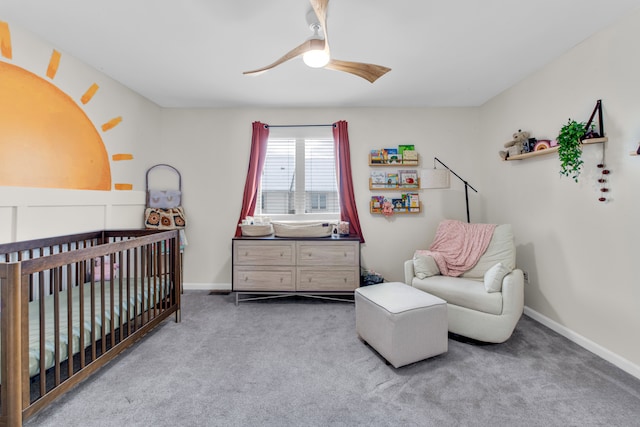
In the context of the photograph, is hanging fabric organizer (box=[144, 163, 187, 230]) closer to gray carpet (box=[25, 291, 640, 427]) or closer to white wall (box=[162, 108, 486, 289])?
white wall (box=[162, 108, 486, 289])

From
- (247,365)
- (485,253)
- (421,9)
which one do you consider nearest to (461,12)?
(421,9)

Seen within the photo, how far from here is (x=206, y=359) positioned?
196cm

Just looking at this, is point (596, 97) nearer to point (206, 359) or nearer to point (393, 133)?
point (393, 133)

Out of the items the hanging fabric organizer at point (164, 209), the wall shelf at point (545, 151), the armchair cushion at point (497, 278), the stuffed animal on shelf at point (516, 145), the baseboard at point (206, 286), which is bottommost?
the baseboard at point (206, 286)

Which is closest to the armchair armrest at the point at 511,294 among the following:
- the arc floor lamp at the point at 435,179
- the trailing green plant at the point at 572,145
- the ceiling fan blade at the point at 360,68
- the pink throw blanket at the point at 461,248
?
the pink throw blanket at the point at 461,248

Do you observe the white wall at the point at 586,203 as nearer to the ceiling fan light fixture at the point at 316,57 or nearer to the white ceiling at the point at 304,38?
the white ceiling at the point at 304,38

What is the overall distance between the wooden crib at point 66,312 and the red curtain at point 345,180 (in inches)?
77.5

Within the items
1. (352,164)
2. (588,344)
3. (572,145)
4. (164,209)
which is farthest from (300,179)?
(588,344)

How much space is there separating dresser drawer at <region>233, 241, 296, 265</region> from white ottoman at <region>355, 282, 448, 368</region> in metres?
1.21

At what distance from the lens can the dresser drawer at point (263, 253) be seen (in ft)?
9.90

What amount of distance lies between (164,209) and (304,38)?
2.57m

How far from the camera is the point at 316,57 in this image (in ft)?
5.82

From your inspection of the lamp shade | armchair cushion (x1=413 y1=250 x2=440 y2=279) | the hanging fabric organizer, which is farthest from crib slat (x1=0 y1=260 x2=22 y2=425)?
the lamp shade

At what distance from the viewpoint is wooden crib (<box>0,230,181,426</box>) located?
3.93ft
